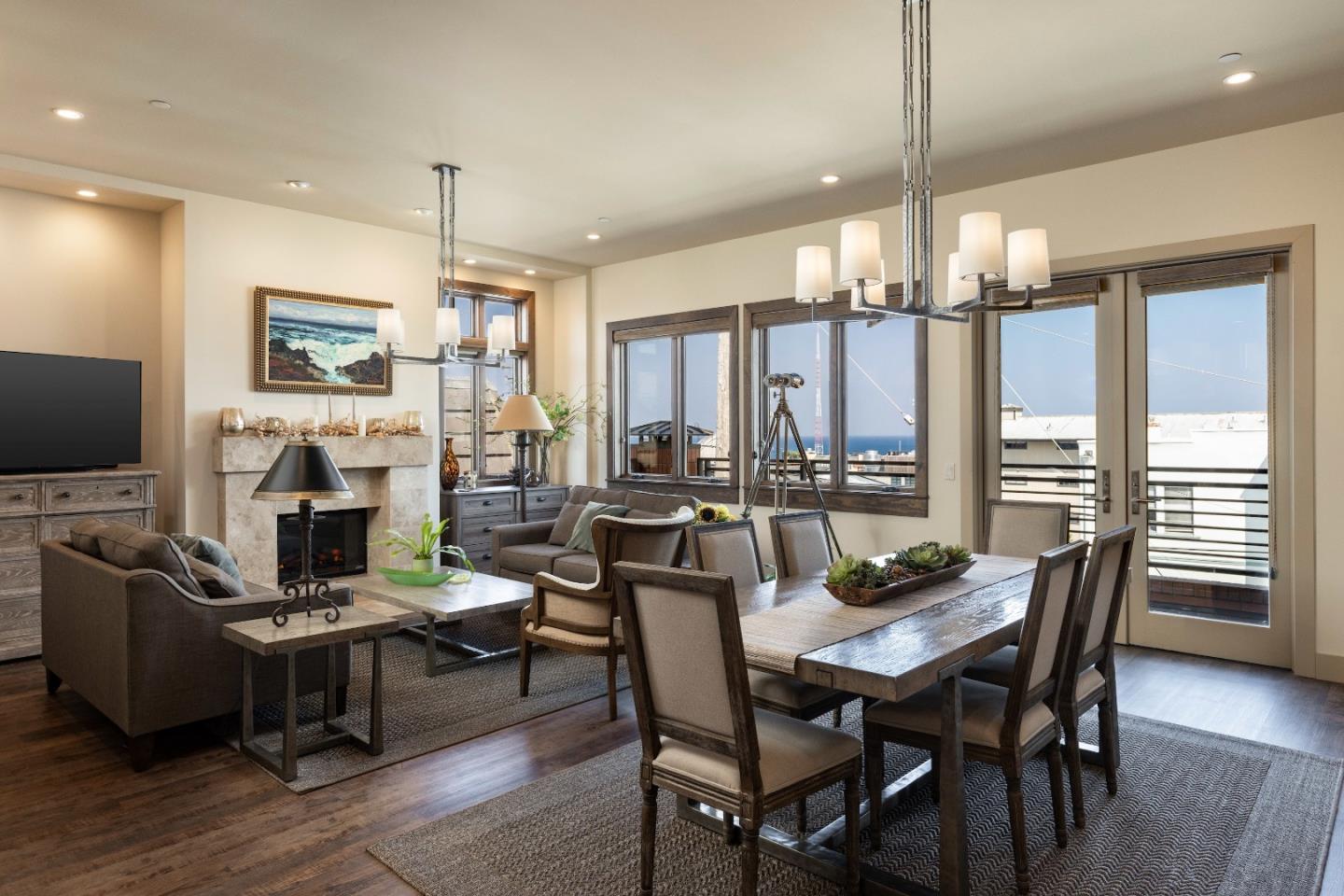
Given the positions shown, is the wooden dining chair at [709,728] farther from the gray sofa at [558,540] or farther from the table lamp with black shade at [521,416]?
the table lamp with black shade at [521,416]

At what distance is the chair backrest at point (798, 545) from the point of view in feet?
11.2

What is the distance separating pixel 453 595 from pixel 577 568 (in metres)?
1.08

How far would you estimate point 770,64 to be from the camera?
349cm

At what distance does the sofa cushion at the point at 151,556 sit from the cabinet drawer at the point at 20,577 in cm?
171

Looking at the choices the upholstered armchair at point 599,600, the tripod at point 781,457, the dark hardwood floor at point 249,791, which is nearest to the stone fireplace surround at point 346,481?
the dark hardwood floor at point 249,791

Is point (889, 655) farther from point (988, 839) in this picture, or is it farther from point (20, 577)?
point (20, 577)

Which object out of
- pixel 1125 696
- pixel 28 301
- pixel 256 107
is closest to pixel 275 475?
pixel 256 107

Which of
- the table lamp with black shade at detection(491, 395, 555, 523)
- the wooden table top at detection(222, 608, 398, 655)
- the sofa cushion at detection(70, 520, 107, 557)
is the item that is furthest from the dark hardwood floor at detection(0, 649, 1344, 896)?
the table lamp with black shade at detection(491, 395, 555, 523)

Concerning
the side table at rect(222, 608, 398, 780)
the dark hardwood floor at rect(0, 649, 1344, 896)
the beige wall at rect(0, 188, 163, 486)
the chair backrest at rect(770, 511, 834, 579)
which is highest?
the beige wall at rect(0, 188, 163, 486)

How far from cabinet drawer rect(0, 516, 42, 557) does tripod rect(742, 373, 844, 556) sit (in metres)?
4.40

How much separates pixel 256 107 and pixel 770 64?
2.46 metres

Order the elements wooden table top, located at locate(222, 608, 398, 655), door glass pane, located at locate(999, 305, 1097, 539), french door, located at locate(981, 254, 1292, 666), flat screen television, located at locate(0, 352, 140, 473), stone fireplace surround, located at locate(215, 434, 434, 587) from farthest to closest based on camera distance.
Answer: stone fireplace surround, located at locate(215, 434, 434, 587), door glass pane, located at locate(999, 305, 1097, 539), flat screen television, located at locate(0, 352, 140, 473), french door, located at locate(981, 254, 1292, 666), wooden table top, located at locate(222, 608, 398, 655)

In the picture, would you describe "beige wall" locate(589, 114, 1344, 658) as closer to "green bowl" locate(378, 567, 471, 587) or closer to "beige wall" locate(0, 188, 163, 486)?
"green bowl" locate(378, 567, 471, 587)

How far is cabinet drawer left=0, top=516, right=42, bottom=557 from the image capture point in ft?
14.7
